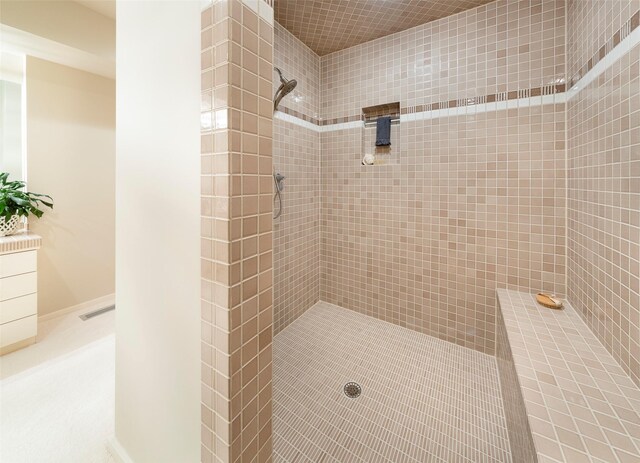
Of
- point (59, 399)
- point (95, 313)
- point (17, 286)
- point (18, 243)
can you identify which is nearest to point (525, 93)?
point (59, 399)

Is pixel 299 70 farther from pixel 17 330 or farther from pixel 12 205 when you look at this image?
pixel 17 330

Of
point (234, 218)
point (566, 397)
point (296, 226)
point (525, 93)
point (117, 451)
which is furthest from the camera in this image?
point (296, 226)

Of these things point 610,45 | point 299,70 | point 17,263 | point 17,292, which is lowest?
point 17,292

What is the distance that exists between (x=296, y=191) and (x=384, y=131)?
0.98m

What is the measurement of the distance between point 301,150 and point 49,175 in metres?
2.43

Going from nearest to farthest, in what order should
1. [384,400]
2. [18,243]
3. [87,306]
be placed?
[384,400]
[18,243]
[87,306]

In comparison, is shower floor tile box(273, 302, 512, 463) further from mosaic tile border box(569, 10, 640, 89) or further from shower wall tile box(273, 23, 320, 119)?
shower wall tile box(273, 23, 320, 119)

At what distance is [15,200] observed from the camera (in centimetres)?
205

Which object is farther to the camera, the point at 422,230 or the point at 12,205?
the point at 422,230

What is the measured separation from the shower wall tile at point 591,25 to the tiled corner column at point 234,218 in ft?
5.12

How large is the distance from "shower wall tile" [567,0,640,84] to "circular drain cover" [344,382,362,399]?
223cm

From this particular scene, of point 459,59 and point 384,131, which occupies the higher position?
point 459,59

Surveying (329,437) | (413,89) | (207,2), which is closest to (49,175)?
(207,2)

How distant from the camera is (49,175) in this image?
2398 millimetres
